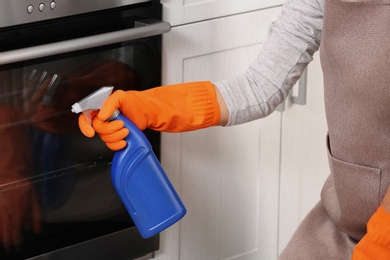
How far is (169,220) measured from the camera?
1501mm

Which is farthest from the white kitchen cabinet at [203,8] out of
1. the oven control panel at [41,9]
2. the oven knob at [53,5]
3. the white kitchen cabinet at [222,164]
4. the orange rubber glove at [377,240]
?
the orange rubber glove at [377,240]

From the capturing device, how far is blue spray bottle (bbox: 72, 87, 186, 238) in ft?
4.78

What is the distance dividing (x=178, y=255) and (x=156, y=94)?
565 millimetres

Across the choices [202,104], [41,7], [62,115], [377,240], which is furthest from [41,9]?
[377,240]

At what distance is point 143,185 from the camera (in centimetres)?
148

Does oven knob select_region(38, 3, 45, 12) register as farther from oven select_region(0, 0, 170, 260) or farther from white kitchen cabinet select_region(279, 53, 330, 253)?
white kitchen cabinet select_region(279, 53, 330, 253)

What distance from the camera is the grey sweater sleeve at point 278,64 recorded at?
1489mm

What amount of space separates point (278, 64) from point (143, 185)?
0.31 meters

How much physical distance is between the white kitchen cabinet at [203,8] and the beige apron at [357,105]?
44 centimetres

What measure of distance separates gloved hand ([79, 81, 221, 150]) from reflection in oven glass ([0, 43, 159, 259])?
0.20m

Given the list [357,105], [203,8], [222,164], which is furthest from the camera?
[222,164]

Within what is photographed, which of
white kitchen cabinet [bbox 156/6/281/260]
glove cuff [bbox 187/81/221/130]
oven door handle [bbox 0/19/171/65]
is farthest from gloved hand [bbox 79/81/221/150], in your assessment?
white kitchen cabinet [bbox 156/6/281/260]

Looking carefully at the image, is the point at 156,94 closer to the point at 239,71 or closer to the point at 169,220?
the point at 169,220

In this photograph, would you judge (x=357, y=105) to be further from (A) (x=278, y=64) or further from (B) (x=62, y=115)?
(B) (x=62, y=115)
